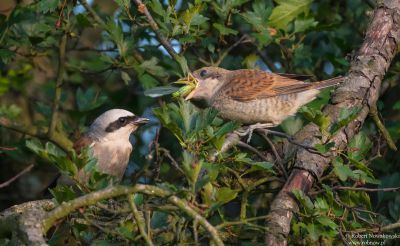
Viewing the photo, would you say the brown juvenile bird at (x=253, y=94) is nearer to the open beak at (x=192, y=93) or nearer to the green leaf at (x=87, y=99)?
the open beak at (x=192, y=93)

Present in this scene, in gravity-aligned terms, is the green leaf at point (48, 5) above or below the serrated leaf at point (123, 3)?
above

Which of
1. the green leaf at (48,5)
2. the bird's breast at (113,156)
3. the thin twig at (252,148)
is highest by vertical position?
the green leaf at (48,5)

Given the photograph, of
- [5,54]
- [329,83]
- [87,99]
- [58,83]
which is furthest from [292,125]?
[5,54]

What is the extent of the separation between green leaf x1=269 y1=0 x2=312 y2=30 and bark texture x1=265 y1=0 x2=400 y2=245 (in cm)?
79

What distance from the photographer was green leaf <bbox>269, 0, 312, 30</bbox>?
5922mm

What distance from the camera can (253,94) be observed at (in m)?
6.05

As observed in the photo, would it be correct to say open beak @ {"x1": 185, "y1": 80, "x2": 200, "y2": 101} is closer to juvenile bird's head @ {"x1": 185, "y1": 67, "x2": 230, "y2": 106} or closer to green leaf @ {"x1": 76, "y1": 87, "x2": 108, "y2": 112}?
juvenile bird's head @ {"x1": 185, "y1": 67, "x2": 230, "y2": 106}

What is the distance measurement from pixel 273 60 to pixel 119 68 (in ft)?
5.89

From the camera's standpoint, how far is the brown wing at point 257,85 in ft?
19.7

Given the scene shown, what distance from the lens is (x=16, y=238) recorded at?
10.9 feet

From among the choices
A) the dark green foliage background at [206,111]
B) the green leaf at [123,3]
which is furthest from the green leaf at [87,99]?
the green leaf at [123,3]

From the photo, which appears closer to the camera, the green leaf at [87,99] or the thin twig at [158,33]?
the thin twig at [158,33]

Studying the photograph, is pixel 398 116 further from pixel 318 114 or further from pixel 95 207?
pixel 95 207

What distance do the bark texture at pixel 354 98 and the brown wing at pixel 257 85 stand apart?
0.81 m
